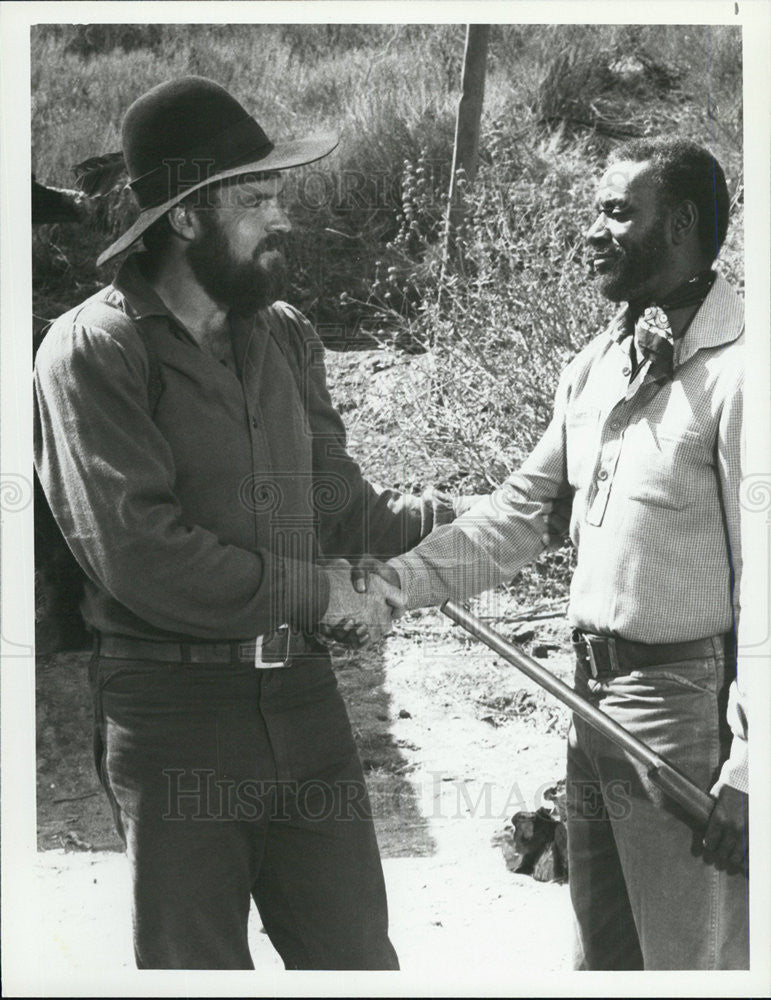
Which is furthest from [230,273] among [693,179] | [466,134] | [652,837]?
[652,837]

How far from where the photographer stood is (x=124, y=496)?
2.45 meters

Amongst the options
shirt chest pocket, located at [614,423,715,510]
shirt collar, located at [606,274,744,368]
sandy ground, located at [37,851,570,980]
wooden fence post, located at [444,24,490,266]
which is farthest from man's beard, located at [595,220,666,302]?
sandy ground, located at [37,851,570,980]

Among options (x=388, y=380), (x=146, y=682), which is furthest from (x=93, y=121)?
(x=146, y=682)

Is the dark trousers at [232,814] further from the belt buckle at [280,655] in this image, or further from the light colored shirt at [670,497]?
the light colored shirt at [670,497]

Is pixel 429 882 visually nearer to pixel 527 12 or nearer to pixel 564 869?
pixel 564 869

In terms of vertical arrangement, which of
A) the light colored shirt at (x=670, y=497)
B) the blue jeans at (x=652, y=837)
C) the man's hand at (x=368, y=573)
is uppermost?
the light colored shirt at (x=670, y=497)

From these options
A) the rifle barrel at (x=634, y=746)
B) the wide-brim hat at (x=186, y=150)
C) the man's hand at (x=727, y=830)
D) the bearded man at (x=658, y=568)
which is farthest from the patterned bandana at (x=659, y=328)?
the man's hand at (x=727, y=830)

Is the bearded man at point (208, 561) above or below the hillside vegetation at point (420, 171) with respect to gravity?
below

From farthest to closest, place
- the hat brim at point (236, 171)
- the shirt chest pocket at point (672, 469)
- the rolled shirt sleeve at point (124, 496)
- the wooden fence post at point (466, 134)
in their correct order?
the wooden fence post at point (466, 134) → the hat brim at point (236, 171) → the shirt chest pocket at point (672, 469) → the rolled shirt sleeve at point (124, 496)

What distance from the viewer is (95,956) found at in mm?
2951

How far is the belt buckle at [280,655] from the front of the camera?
267 cm

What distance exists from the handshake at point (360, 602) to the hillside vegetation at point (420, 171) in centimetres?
26

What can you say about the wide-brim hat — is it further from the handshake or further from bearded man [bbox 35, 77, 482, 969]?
the handshake

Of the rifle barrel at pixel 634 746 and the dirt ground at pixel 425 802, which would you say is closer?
the rifle barrel at pixel 634 746
